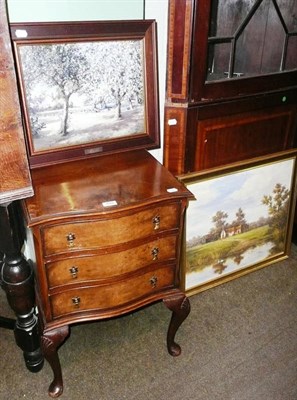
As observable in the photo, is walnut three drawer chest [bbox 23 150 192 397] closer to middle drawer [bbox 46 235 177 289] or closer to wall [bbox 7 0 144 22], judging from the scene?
middle drawer [bbox 46 235 177 289]

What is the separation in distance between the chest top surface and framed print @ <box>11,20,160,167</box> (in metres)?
0.08

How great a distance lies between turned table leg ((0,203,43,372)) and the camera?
1.42 metres

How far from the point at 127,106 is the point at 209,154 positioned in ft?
1.72

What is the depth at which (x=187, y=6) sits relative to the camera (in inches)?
62.8

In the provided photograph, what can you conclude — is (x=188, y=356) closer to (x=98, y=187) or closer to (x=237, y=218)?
(x=237, y=218)


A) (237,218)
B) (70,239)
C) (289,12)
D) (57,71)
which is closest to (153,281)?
(70,239)

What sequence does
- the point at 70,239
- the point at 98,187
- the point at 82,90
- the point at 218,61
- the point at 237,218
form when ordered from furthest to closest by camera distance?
the point at 237,218, the point at 218,61, the point at 82,90, the point at 98,187, the point at 70,239

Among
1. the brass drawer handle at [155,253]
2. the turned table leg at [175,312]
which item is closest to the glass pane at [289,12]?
the brass drawer handle at [155,253]

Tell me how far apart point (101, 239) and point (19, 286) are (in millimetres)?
406

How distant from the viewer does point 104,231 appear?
1.39 m

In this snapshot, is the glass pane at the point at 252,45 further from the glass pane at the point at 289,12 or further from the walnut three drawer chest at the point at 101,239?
the walnut three drawer chest at the point at 101,239

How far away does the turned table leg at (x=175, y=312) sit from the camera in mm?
1684

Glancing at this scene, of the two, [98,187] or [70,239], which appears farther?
[98,187]

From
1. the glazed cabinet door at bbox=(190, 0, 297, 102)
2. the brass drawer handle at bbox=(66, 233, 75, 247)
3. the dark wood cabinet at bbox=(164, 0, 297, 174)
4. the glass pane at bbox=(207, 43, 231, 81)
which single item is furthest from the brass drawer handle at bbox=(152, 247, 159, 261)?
the glass pane at bbox=(207, 43, 231, 81)
